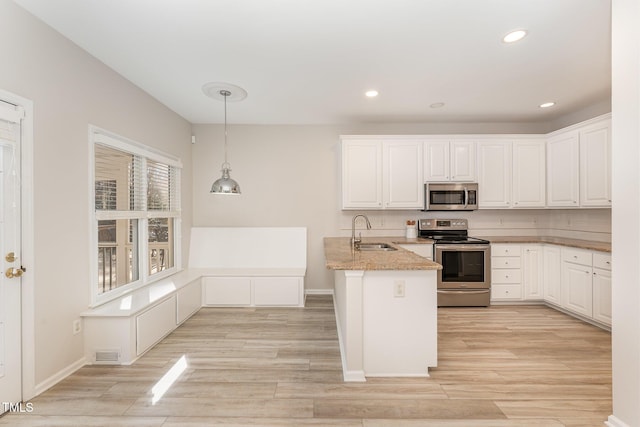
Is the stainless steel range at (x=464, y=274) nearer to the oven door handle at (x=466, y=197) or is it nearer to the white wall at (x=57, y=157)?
the oven door handle at (x=466, y=197)

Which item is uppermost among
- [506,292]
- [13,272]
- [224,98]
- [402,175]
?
[224,98]

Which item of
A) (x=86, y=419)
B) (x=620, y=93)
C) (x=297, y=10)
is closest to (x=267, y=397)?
(x=86, y=419)

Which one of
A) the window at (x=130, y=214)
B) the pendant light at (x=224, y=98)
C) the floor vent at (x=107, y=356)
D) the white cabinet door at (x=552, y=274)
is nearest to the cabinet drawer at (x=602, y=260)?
the white cabinet door at (x=552, y=274)

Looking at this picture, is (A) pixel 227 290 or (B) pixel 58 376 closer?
(B) pixel 58 376

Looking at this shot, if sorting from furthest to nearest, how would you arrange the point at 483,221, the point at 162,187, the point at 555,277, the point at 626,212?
the point at 483,221 < the point at 162,187 < the point at 555,277 < the point at 626,212

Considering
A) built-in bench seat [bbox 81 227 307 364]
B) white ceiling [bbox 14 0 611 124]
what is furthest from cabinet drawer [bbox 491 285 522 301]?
Result: built-in bench seat [bbox 81 227 307 364]

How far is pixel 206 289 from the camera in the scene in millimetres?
4074

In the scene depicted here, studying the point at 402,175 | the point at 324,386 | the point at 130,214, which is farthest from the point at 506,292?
the point at 130,214

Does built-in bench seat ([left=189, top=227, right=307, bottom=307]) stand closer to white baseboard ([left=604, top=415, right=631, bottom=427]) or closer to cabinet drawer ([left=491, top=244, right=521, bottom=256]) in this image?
cabinet drawer ([left=491, top=244, right=521, bottom=256])

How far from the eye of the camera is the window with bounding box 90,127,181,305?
2801mm

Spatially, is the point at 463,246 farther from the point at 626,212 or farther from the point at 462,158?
the point at 626,212

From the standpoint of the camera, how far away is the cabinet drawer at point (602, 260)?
3133mm

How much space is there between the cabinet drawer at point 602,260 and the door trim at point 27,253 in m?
5.24

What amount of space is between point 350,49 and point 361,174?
202cm
